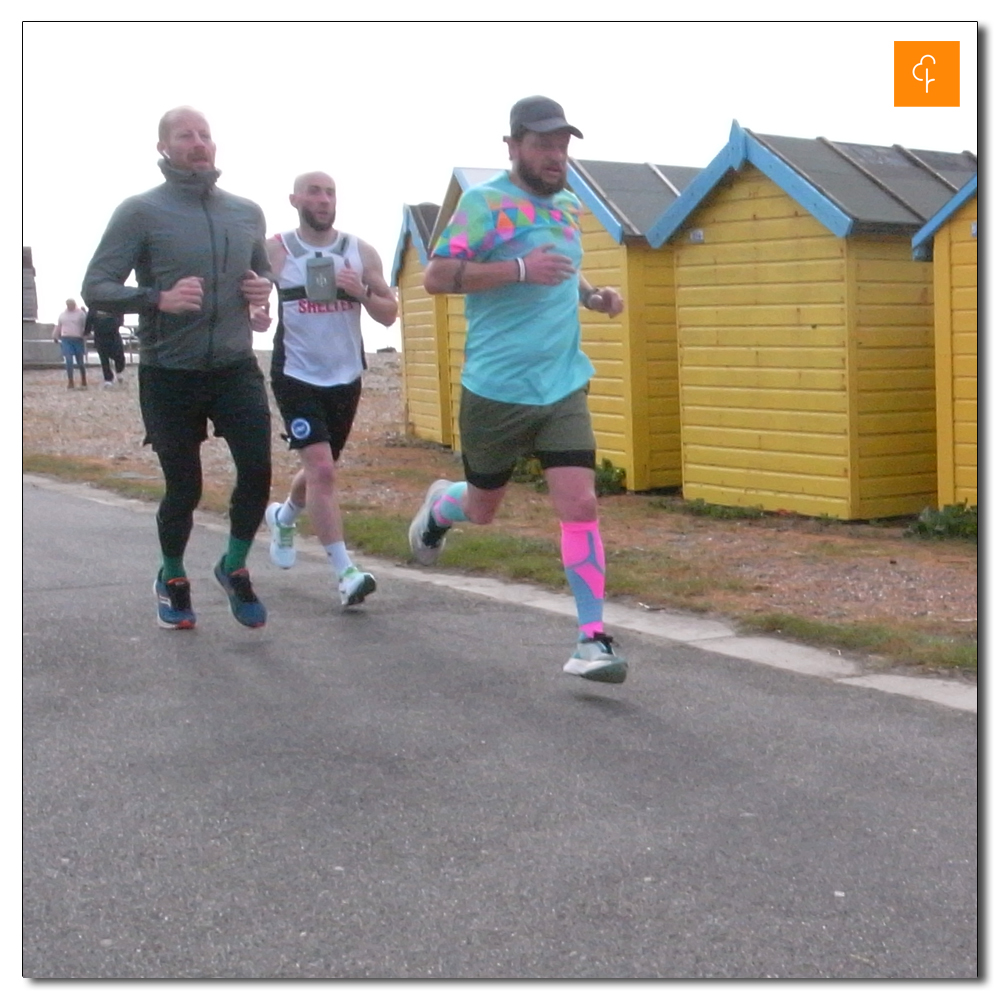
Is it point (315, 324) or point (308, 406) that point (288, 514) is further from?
point (315, 324)

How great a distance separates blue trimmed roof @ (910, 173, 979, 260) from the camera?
10289 mm

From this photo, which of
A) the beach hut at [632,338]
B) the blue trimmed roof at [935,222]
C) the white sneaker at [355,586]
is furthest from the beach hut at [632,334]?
the white sneaker at [355,586]

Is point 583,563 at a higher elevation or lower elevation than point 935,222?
lower

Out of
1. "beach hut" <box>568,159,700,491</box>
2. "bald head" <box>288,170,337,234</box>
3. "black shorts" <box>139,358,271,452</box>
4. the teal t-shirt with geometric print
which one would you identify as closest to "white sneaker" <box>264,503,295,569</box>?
"black shorts" <box>139,358,271,452</box>

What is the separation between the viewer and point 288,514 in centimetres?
725

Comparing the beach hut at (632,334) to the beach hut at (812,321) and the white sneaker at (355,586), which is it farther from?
the white sneaker at (355,586)

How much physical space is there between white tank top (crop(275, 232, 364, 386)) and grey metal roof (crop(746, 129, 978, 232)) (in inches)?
201

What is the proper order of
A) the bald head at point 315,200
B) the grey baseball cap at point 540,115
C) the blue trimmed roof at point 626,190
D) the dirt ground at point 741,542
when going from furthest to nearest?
the blue trimmed roof at point 626,190 → the dirt ground at point 741,542 → the bald head at point 315,200 → the grey baseball cap at point 540,115

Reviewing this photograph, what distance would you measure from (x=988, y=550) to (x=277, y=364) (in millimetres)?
3732

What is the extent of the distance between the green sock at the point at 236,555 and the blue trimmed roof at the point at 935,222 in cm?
590

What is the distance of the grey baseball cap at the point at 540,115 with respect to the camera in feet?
16.3

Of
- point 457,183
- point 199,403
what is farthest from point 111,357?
point 199,403

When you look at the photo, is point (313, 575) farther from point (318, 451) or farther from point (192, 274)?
point (192, 274)

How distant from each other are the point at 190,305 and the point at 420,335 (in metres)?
13.0
